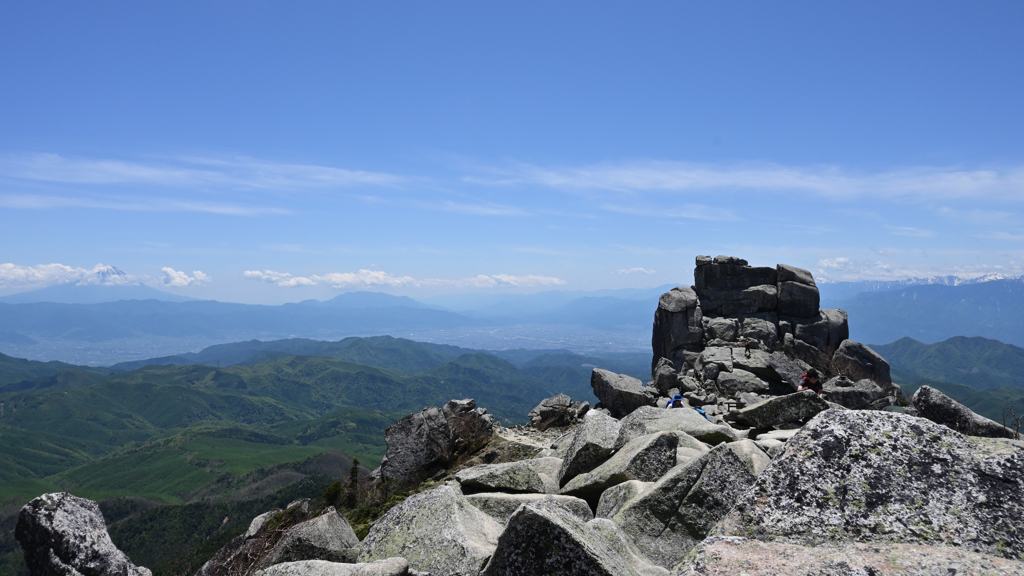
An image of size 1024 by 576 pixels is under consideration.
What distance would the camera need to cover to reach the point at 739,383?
3075 cm

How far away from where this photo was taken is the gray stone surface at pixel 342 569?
22.6 ft

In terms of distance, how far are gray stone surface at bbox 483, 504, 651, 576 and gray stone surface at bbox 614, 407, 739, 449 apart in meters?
7.14

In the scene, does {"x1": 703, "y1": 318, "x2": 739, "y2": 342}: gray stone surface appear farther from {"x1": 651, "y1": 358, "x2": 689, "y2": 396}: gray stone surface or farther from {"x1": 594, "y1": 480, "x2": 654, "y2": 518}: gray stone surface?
{"x1": 594, "y1": 480, "x2": 654, "y2": 518}: gray stone surface

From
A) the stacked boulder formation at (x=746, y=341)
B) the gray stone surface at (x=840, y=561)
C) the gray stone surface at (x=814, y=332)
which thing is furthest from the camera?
the gray stone surface at (x=814, y=332)

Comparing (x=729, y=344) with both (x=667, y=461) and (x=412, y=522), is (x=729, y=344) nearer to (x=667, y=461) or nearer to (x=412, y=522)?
(x=667, y=461)

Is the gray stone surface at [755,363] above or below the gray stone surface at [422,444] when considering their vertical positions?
above

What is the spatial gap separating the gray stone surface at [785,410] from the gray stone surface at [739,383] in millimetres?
16131

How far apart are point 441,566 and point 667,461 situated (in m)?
5.11

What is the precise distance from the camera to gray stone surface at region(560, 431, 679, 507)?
10.3m

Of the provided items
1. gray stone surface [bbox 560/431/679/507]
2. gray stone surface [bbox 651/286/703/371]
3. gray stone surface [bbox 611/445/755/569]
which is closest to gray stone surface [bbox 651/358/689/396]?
gray stone surface [bbox 651/286/703/371]

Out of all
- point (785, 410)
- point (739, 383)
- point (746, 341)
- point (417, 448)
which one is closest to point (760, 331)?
point (746, 341)

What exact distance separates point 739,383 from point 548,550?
28.2 meters

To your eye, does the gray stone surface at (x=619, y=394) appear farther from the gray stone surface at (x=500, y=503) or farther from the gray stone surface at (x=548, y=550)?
the gray stone surface at (x=548, y=550)

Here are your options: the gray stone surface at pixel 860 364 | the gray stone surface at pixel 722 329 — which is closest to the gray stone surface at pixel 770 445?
the gray stone surface at pixel 860 364
